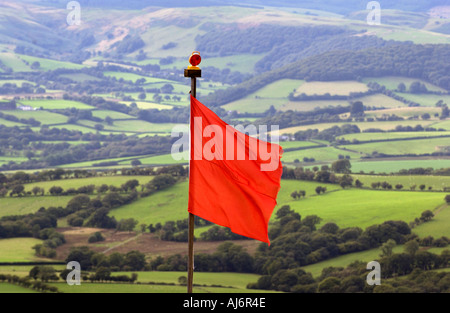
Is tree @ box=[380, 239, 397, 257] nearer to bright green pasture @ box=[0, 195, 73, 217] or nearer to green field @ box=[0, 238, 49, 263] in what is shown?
green field @ box=[0, 238, 49, 263]

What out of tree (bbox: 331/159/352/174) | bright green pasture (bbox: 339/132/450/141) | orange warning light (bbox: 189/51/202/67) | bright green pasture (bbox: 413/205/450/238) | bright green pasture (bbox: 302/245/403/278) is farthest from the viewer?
bright green pasture (bbox: 339/132/450/141)

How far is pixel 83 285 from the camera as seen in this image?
2916 inches

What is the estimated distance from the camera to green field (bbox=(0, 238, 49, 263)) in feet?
287

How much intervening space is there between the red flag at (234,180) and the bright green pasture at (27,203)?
96.1 metres

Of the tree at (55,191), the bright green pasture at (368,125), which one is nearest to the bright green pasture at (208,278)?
the tree at (55,191)

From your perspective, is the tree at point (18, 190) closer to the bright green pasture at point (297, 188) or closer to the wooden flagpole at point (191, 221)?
the bright green pasture at point (297, 188)

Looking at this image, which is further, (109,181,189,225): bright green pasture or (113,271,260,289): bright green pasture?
(109,181,189,225): bright green pasture

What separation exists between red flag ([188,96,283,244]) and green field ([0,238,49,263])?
70092 millimetres

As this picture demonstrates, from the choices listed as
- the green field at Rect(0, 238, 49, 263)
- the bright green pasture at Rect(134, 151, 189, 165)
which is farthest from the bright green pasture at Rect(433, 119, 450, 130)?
the green field at Rect(0, 238, 49, 263)

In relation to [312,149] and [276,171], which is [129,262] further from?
[312,149]

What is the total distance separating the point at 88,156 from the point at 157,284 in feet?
380

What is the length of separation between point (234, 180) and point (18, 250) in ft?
262

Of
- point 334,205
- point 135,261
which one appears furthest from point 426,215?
point 135,261

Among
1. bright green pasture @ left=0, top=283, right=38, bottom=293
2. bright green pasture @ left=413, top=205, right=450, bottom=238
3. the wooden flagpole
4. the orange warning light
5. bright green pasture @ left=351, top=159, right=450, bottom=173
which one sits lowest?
the wooden flagpole
